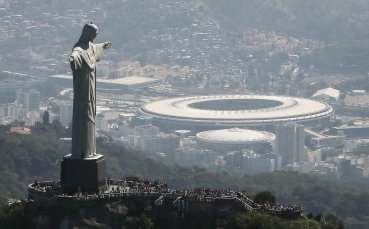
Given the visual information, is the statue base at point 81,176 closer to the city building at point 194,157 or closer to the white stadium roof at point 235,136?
the city building at point 194,157

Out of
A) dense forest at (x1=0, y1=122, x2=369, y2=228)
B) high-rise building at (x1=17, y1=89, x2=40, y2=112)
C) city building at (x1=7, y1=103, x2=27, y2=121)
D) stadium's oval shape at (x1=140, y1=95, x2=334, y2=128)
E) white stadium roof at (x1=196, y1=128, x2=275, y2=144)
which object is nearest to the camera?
dense forest at (x1=0, y1=122, x2=369, y2=228)

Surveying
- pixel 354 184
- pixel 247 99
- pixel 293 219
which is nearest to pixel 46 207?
pixel 293 219

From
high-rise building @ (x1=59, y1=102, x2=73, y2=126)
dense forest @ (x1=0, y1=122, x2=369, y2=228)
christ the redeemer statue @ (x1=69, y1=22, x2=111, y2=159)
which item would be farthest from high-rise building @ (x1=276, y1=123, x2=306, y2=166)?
christ the redeemer statue @ (x1=69, y1=22, x2=111, y2=159)

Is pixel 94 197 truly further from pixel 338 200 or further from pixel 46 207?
pixel 338 200

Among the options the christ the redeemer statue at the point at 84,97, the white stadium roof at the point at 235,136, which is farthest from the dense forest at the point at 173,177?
the christ the redeemer statue at the point at 84,97

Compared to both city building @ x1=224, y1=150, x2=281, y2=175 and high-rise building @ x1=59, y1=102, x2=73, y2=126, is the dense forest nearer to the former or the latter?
city building @ x1=224, y1=150, x2=281, y2=175

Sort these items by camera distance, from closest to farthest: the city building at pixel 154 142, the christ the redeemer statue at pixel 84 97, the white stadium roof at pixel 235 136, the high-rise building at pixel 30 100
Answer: the christ the redeemer statue at pixel 84 97 < the white stadium roof at pixel 235 136 < the city building at pixel 154 142 < the high-rise building at pixel 30 100
